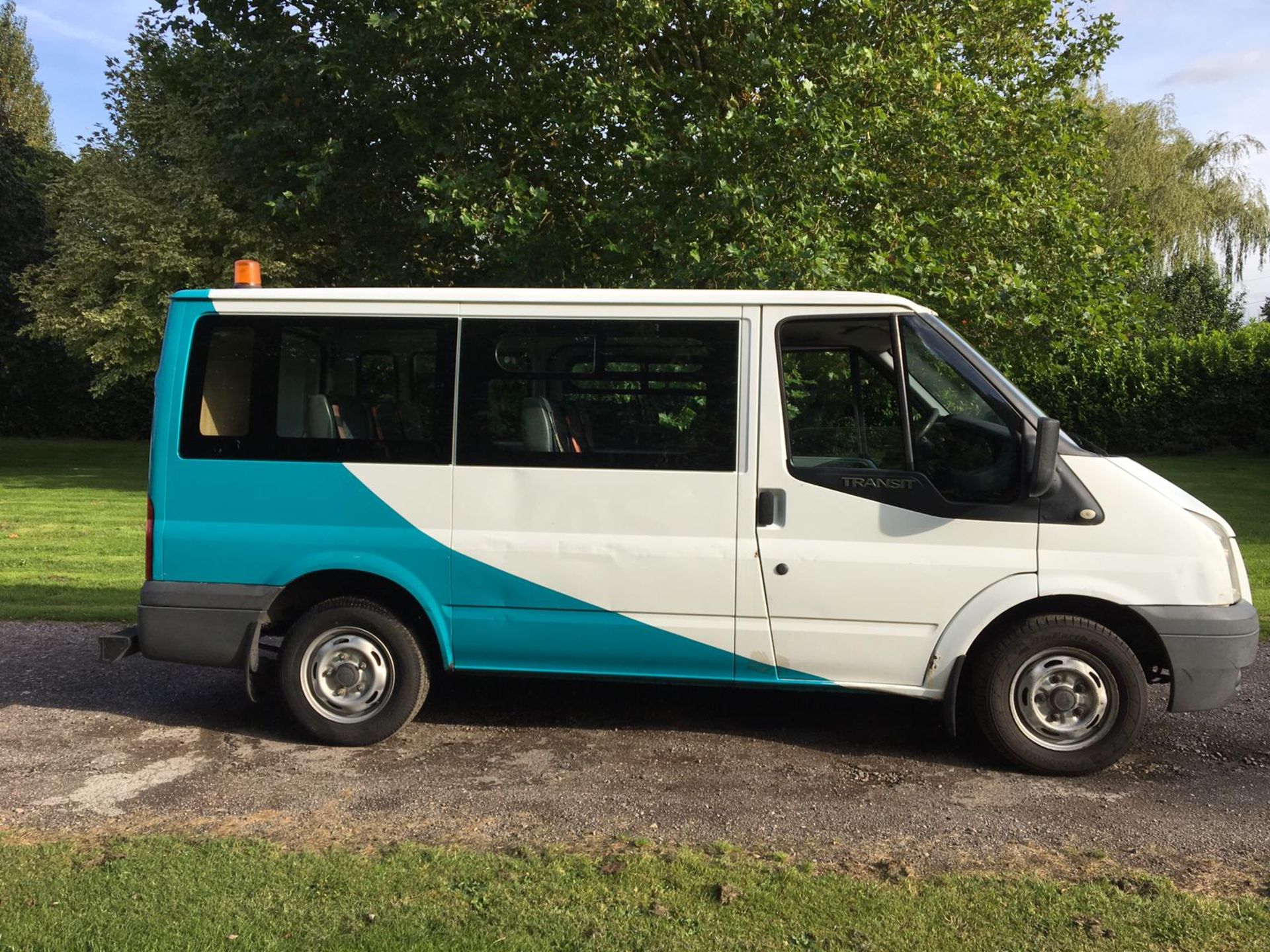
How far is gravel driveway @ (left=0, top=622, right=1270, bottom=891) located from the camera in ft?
14.7

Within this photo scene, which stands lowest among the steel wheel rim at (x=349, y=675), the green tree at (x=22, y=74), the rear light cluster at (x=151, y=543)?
the steel wheel rim at (x=349, y=675)

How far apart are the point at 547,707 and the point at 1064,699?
2821 millimetres

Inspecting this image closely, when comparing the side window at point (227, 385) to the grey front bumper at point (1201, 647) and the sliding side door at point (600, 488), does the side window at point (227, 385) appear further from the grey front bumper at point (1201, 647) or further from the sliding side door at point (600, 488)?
the grey front bumper at point (1201, 647)

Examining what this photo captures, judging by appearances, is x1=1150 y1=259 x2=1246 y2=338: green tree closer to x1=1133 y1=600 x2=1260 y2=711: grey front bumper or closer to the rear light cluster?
x1=1133 y1=600 x2=1260 y2=711: grey front bumper

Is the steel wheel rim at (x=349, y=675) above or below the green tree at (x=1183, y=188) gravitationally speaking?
below

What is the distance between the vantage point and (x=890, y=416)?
5465mm

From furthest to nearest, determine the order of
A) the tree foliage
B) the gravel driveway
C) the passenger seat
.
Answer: the tree foliage → the passenger seat → the gravel driveway

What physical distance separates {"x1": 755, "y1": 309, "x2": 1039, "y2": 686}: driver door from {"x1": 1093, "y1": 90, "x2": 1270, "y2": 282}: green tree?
2841 centimetres

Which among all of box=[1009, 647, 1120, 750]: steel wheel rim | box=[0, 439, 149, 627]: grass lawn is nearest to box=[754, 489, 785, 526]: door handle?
box=[1009, 647, 1120, 750]: steel wheel rim

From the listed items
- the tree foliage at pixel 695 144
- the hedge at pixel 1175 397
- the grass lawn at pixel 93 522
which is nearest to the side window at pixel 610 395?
the grass lawn at pixel 93 522

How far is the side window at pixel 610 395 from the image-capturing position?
545cm

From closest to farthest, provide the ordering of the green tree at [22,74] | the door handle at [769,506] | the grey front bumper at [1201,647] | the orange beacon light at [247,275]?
the grey front bumper at [1201,647] → the door handle at [769,506] → the orange beacon light at [247,275] → the green tree at [22,74]

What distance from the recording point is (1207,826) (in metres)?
4.68

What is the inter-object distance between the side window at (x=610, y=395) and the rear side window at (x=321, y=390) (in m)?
0.28
